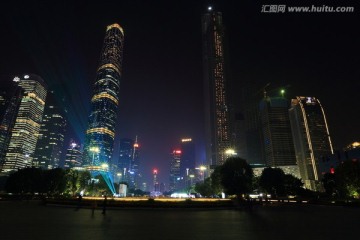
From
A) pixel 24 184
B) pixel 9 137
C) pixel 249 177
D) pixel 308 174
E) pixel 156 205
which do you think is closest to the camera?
pixel 156 205

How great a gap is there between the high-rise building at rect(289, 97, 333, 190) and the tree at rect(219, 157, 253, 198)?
14683cm

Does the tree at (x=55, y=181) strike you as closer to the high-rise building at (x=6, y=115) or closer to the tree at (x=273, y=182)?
the tree at (x=273, y=182)

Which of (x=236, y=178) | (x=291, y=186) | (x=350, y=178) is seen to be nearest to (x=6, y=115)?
(x=236, y=178)

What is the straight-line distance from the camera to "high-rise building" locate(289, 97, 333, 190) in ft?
582

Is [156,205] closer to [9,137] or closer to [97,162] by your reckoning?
[97,162]

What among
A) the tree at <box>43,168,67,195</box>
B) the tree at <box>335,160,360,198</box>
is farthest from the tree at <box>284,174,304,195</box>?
the tree at <box>43,168,67,195</box>

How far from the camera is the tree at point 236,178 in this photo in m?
51.0

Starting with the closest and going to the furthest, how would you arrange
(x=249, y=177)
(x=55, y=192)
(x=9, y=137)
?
(x=249, y=177) → (x=55, y=192) → (x=9, y=137)

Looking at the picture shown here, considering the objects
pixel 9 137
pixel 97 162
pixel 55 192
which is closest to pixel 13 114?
pixel 9 137

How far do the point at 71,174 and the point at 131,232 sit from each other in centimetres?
6873

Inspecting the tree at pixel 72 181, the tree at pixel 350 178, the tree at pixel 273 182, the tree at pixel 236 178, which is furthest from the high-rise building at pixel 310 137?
the tree at pixel 72 181

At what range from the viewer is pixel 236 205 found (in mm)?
38781

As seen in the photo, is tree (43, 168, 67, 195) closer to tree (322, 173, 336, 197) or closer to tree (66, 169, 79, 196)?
tree (66, 169, 79, 196)

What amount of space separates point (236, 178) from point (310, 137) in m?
162
